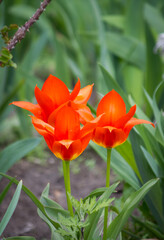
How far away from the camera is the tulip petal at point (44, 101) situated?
91 cm

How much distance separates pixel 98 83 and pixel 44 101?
1904 mm

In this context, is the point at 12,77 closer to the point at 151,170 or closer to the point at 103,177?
the point at 103,177

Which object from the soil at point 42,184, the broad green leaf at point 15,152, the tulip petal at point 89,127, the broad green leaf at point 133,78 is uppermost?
the tulip petal at point 89,127

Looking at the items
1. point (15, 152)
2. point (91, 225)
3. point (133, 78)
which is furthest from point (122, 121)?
point (133, 78)

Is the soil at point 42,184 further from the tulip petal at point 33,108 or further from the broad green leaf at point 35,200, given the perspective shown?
the tulip petal at point 33,108

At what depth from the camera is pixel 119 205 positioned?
137cm

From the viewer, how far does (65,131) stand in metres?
0.88

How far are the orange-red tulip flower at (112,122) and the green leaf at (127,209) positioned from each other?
0.42ft

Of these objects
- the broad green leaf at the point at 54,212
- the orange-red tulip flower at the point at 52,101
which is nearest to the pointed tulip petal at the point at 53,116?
the orange-red tulip flower at the point at 52,101

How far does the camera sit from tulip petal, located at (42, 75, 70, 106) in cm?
93

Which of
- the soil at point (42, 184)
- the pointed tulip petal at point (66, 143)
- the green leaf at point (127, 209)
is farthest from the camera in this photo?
the soil at point (42, 184)

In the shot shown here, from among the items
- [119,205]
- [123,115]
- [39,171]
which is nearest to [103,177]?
[39,171]

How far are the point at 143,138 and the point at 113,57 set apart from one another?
4.85 feet

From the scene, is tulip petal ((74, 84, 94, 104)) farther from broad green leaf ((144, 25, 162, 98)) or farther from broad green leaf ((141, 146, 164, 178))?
broad green leaf ((144, 25, 162, 98))
